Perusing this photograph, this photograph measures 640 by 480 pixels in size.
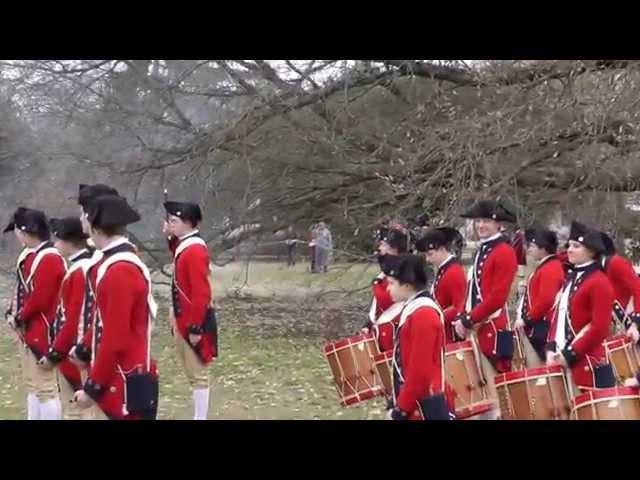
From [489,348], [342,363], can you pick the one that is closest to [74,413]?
[342,363]

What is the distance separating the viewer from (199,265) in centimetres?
594

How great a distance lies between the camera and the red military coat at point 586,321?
503 cm

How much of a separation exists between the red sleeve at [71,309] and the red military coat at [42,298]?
2.47ft

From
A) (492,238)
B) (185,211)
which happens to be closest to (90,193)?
(185,211)

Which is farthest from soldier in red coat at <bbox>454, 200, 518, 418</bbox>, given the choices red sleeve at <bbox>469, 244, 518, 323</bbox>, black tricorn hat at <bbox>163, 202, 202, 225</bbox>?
black tricorn hat at <bbox>163, 202, 202, 225</bbox>

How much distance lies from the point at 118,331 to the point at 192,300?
209cm

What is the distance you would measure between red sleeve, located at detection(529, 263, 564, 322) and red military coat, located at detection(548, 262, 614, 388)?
0.88m

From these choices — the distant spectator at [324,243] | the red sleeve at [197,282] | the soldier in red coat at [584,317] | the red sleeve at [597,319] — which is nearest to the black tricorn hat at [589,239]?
the soldier in red coat at [584,317]

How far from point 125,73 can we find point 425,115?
381 cm

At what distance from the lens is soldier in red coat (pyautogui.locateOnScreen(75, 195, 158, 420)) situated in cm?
386

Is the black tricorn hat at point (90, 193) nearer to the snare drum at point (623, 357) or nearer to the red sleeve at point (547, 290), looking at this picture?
the red sleeve at point (547, 290)

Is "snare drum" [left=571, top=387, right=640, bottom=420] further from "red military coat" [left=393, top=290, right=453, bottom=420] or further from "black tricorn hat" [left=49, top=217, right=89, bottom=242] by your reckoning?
"black tricorn hat" [left=49, top=217, right=89, bottom=242]

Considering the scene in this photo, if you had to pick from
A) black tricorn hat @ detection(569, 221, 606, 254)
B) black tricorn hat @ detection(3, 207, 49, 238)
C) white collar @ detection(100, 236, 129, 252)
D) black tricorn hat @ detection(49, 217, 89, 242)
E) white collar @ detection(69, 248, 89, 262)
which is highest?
black tricorn hat @ detection(3, 207, 49, 238)

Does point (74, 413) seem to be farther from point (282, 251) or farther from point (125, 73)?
point (282, 251)
